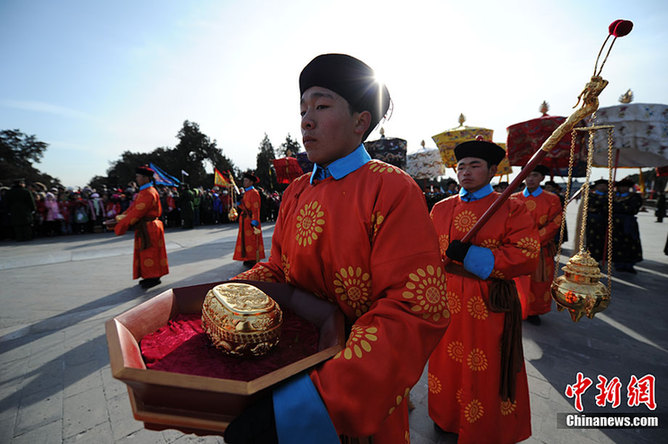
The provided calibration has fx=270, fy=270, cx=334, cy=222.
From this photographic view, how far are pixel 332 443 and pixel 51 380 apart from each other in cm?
367

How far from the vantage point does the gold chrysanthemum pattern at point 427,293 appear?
82 centimetres

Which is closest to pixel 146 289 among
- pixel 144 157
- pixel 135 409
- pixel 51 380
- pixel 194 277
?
pixel 194 277

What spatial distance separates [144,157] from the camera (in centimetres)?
3603

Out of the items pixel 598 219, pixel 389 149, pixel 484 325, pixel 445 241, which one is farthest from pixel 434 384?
pixel 598 219

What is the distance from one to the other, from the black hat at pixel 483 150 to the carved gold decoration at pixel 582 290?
3.16ft

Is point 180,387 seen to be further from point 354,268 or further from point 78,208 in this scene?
point 78,208

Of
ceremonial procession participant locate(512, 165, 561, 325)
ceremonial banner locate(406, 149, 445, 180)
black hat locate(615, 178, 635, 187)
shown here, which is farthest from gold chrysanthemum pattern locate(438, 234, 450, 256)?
ceremonial banner locate(406, 149, 445, 180)

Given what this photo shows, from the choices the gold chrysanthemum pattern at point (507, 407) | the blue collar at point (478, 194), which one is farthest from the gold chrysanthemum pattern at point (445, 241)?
the gold chrysanthemum pattern at point (507, 407)

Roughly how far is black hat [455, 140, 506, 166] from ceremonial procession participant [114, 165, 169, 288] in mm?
5336

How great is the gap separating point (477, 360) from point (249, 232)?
6009 mm

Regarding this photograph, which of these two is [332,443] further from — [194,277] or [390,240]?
[194,277]

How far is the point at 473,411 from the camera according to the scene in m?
1.98

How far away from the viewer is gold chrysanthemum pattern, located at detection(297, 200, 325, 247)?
42.8 inches

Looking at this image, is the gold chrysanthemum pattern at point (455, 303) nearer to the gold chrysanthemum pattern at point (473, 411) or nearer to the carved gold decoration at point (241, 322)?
the gold chrysanthemum pattern at point (473, 411)
